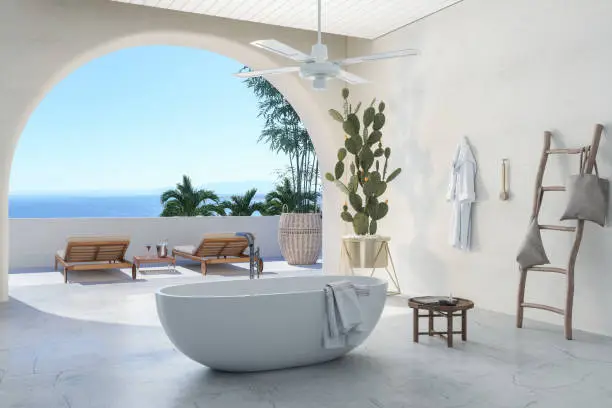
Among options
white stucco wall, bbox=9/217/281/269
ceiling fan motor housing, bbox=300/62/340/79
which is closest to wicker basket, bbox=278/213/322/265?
white stucco wall, bbox=9/217/281/269

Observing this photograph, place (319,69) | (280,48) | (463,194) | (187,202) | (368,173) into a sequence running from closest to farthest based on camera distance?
1. (280,48)
2. (319,69)
3. (463,194)
4. (368,173)
5. (187,202)

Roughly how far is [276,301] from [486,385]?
1.41 m

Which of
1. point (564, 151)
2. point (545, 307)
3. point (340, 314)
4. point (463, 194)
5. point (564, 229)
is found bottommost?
point (545, 307)

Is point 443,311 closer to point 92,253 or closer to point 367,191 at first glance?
point 367,191

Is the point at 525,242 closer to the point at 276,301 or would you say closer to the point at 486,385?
Answer: the point at 486,385

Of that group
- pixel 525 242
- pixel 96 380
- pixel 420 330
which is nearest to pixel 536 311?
pixel 525 242

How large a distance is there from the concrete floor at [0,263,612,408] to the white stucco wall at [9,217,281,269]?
4613mm

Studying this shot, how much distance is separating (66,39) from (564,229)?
5559mm

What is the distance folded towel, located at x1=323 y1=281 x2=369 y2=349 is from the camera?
13.9ft

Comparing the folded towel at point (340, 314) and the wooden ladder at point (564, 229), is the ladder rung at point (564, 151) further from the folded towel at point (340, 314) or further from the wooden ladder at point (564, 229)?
the folded towel at point (340, 314)

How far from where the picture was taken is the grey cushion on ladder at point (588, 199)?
5047 millimetres

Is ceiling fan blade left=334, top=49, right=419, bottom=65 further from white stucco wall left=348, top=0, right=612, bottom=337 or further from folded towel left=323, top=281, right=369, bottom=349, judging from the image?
folded towel left=323, top=281, right=369, bottom=349

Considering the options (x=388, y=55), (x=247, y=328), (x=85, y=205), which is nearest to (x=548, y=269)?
(x=388, y=55)

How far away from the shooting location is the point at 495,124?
20.9ft
